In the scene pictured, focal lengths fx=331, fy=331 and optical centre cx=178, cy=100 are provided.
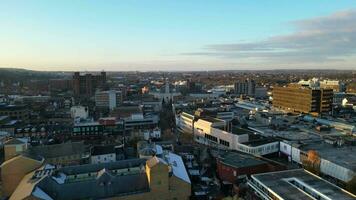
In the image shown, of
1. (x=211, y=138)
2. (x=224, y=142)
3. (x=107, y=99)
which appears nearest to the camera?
(x=224, y=142)

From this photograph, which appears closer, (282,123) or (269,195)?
(269,195)

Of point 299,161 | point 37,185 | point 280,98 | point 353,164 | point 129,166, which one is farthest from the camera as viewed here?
point 280,98

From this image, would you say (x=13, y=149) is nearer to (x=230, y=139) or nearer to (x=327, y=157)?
(x=230, y=139)

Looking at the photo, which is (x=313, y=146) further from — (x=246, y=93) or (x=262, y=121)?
(x=246, y=93)

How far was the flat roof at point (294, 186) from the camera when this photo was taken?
16.3 m

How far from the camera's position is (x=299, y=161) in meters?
26.2

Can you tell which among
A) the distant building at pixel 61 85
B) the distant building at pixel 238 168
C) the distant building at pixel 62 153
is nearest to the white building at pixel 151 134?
the distant building at pixel 62 153

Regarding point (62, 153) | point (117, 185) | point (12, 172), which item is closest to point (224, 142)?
point (62, 153)

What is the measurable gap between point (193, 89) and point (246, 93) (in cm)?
1389

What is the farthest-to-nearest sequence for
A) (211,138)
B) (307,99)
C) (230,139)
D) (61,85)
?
(61,85) < (307,99) < (211,138) < (230,139)

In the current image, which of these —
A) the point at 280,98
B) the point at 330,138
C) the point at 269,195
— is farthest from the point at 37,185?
the point at 280,98

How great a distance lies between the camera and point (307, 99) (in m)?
48.8

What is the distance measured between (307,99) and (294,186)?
3402cm

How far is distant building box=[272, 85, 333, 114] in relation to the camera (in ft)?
158
